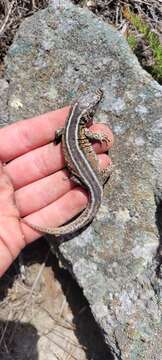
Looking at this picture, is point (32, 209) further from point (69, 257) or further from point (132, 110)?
→ point (132, 110)

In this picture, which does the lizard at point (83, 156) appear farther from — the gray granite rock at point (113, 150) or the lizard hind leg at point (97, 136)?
the gray granite rock at point (113, 150)

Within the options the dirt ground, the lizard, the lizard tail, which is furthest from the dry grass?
the dirt ground

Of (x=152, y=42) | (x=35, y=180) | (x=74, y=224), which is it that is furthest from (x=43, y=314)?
(x=152, y=42)

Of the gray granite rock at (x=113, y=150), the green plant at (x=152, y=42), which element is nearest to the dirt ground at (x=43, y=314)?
the gray granite rock at (x=113, y=150)

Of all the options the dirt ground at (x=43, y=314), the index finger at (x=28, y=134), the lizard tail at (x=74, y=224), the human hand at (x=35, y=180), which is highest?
the index finger at (x=28, y=134)

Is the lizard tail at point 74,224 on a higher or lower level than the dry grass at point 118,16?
lower

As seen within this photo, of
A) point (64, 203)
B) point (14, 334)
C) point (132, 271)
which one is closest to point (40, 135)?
point (64, 203)

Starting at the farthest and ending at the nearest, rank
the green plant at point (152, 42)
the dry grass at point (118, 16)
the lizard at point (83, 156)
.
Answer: the dry grass at point (118, 16)
the green plant at point (152, 42)
the lizard at point (83, 156)
